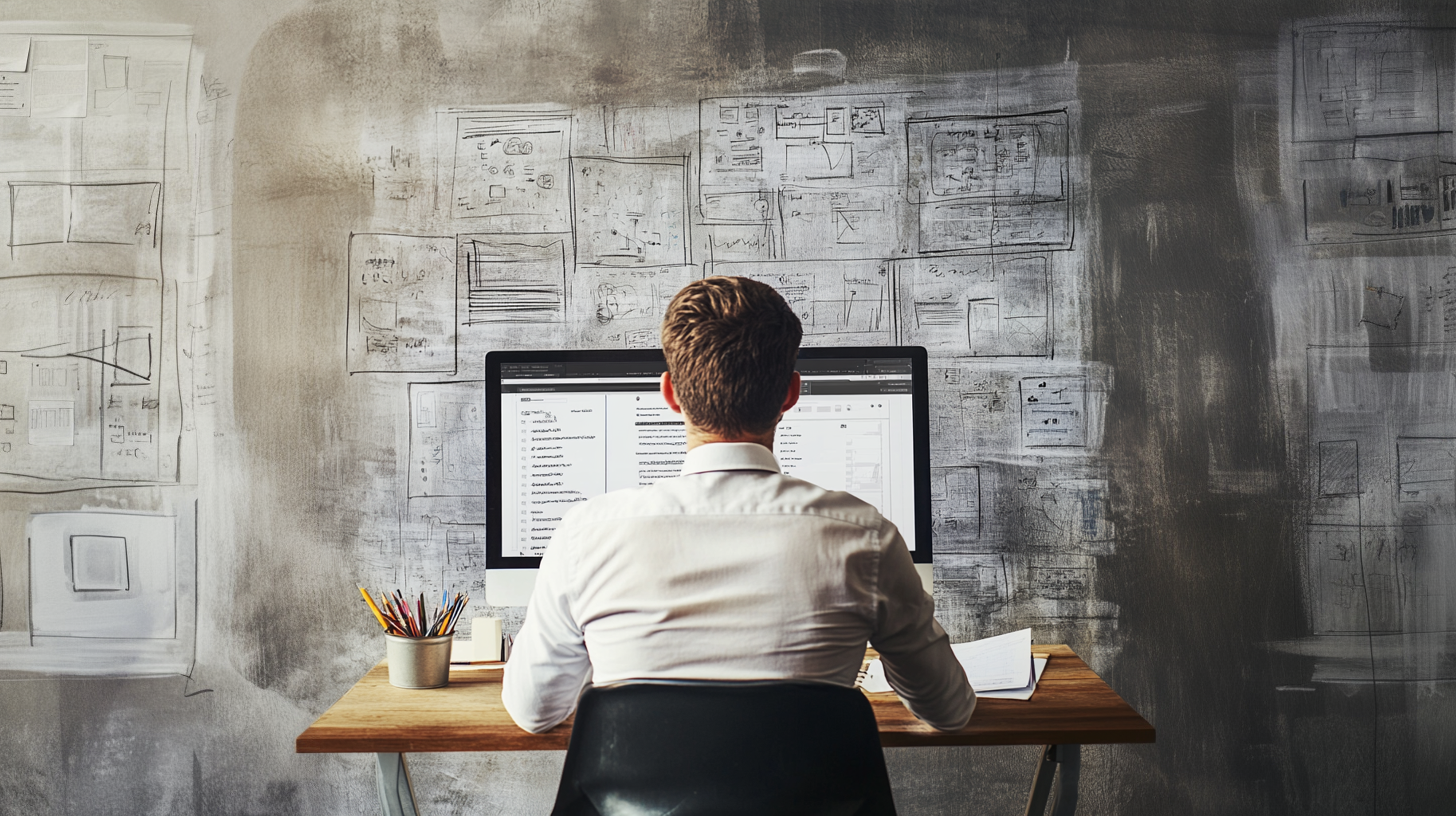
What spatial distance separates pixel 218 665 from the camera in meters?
2.34

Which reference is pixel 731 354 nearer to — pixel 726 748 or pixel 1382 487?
pixel 726 748

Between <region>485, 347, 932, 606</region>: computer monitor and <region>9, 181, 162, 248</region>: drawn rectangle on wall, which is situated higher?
<region>9, 181, 162, 248</region>: drawn rectangle on wall

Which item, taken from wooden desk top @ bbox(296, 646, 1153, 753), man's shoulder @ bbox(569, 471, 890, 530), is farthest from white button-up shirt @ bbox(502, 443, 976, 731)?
wooden desk top @ bbox(296, 646, 1153, 753)

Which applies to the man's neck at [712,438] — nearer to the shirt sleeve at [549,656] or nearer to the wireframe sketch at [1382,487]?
the shirt sleeve at [549,656]

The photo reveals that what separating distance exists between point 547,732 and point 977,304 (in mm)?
1461

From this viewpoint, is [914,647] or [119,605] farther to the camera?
[119,605]

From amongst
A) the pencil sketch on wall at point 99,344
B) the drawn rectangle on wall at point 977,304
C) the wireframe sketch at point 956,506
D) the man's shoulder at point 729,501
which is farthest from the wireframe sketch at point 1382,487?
the pencil sketch on wall at point 99,344

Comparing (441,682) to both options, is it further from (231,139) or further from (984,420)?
(231,139)

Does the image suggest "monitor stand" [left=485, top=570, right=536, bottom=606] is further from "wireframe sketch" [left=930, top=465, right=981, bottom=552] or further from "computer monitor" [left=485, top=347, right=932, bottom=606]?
"wireframe sketch" [left=930, top=465, right=981, bottom=552]

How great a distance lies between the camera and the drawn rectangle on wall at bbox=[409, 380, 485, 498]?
2330 millimetres

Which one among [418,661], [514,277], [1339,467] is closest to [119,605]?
[418,661]

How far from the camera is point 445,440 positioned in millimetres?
2332

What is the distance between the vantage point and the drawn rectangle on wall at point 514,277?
2.32 m

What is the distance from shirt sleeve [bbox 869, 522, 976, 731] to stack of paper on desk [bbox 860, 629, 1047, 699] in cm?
23
